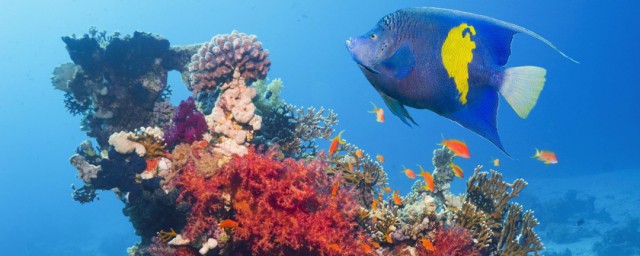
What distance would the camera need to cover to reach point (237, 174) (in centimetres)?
452

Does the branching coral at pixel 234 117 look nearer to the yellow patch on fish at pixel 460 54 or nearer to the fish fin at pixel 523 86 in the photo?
the yellow patch on fish at pixel 460 54

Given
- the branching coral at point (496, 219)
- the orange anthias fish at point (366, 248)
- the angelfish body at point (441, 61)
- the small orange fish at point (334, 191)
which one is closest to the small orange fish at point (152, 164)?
the small orange fish at point (334, 191)

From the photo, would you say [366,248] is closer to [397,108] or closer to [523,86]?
[397,108]

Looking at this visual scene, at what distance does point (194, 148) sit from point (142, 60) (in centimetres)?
286

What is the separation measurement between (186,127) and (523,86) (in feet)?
17.4

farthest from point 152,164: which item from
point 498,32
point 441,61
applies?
point 498,32

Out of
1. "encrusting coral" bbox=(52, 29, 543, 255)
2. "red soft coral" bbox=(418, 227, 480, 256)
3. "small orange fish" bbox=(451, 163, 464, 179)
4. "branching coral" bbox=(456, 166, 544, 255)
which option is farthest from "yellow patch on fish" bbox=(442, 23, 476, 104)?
"small orange fish" bbox=(451, 163, 464, 179)

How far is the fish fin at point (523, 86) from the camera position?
1387mm

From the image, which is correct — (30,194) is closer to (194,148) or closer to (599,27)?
(194,148)

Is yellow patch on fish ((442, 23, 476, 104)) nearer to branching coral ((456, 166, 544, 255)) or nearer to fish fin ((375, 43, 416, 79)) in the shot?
fish fin ((375, 43, 416, 79))

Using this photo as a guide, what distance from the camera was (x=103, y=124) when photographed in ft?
23.0

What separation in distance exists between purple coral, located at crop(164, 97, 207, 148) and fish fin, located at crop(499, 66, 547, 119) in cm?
506

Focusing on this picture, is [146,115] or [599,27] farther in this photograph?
[599,27]

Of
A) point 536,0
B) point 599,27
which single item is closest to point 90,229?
point 536,0
